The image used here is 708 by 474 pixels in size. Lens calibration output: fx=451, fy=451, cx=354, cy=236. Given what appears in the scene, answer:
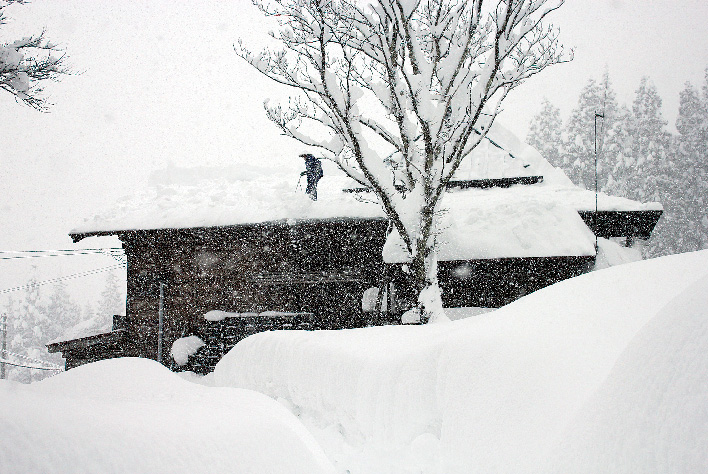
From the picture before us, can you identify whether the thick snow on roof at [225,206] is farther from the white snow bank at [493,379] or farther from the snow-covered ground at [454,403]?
the white snow bank at [493,379]

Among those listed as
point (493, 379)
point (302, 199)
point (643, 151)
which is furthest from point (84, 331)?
point (643, 151)

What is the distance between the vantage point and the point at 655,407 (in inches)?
55.1

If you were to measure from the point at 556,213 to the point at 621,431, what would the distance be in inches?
370

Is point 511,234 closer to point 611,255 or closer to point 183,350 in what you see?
point 611,255

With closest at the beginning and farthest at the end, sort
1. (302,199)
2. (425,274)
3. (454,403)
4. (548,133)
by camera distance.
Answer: (454,403)
(425,274)
(302,199)
(548,133)

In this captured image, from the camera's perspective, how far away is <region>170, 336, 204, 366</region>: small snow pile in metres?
11.2

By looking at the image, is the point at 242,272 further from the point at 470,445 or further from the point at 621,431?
the point at 621,431

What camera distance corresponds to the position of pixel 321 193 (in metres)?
13.3

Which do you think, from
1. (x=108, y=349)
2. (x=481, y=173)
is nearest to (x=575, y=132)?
(x=481, y=173)

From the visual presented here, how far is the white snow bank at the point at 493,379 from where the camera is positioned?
2.21 metres

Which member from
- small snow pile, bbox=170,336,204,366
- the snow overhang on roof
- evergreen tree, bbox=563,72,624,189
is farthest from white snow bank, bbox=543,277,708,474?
evergreen tree, bbox=563,72,624,189

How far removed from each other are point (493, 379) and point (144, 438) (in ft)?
6.21

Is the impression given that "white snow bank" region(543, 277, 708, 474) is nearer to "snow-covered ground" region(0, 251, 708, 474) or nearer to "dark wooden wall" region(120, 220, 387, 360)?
"snow-covered ground" region(0, 251, 708, 474)

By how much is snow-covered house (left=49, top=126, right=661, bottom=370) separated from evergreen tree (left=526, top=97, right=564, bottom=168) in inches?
754
